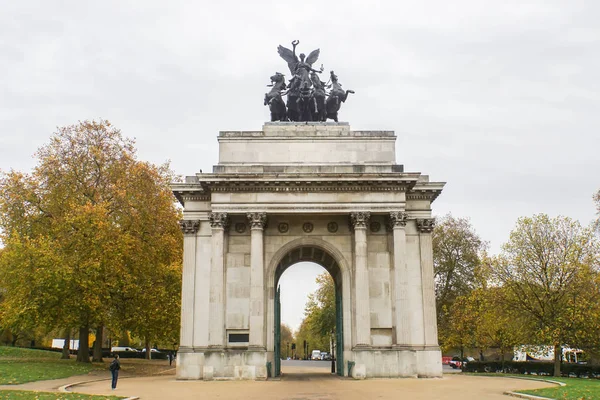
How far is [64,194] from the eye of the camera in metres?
40.4

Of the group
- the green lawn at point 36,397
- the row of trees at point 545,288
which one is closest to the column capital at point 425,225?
the row of trees at point 545,288

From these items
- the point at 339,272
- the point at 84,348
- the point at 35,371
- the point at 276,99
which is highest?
the point at 276,99

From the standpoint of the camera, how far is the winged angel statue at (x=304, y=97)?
37656 millimetres

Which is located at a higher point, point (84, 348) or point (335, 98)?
point (335, 98)

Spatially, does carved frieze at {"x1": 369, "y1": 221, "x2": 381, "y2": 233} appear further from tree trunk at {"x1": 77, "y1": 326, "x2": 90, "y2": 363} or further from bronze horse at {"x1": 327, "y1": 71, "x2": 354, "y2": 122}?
tree trunk at {"x1": 77, "y1": 326, "x2": 90, "y2": 363}

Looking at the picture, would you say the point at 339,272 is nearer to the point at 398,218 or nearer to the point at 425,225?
the point at 398,218

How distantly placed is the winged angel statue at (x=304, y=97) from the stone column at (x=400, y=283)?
884 cm

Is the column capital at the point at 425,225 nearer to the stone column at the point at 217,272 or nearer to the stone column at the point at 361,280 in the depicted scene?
the stone column at the point at 361,280

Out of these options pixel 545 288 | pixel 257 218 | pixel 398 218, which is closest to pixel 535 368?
pixel 545 288

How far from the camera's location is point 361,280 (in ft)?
105

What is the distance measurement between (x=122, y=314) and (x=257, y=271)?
1395cm

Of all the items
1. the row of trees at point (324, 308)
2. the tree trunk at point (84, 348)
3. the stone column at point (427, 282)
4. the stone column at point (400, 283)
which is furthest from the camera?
the row of trees at point (324, 308)

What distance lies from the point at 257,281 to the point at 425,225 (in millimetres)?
10783

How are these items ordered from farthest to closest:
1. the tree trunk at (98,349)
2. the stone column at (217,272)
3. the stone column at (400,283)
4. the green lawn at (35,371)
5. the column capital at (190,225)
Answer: the tree trunk at (98,349) < the column capital at (190,225) < the stone column at (217,272) < the stone column at (400,283) < the green lawn at (35,371)
